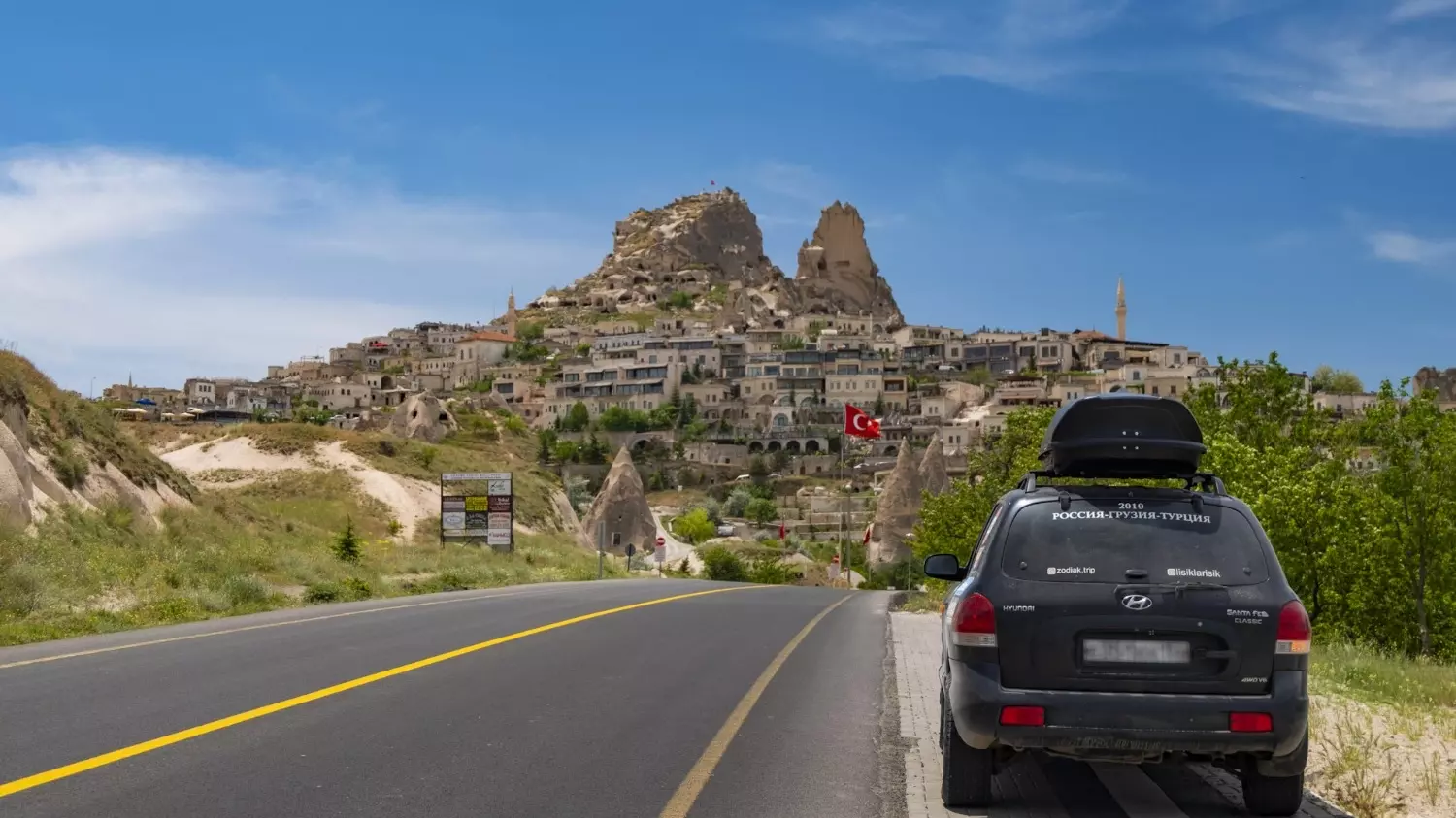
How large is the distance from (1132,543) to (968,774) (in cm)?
168

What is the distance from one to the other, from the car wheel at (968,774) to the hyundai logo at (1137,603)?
4.09 ft

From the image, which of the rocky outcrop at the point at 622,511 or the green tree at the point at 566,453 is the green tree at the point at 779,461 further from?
the rocky outcrop at the point at 622,511

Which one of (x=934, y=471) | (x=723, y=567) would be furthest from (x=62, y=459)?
(x=934, y=471)

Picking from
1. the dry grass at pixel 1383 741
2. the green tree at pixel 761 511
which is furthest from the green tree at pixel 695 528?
the dry grass at pixel 1383 741

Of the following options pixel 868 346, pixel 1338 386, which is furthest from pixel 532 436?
pixel 1338 386

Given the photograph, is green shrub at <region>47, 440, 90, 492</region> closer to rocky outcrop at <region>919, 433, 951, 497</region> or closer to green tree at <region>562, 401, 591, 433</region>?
rocky outcrop at <region>919, 433, 951, 497</region>

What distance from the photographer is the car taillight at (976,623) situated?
7344 millimetres

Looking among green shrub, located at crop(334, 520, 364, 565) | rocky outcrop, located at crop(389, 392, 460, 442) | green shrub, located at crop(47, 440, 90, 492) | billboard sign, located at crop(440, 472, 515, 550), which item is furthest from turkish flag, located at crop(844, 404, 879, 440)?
rocky outcrop, located at crop(389, 392, 460, 442)

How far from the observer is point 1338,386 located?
608ft

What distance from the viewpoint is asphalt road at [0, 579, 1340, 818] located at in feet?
24.3

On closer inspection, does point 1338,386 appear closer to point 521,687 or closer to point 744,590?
point 744,590

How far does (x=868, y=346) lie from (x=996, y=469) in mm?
132443

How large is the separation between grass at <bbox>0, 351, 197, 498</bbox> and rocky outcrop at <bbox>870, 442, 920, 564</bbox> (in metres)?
51.3

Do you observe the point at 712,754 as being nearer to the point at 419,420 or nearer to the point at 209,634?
the point at 209,634
